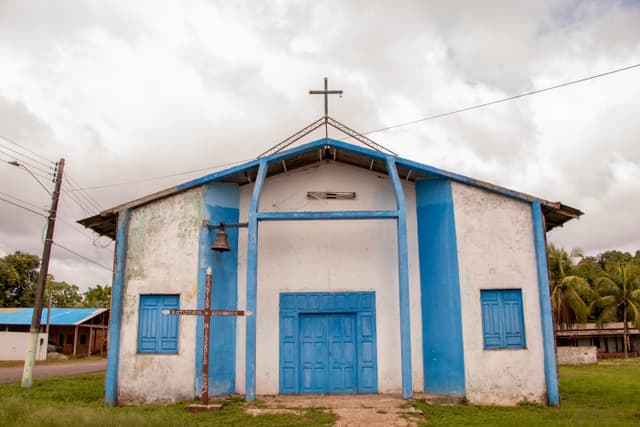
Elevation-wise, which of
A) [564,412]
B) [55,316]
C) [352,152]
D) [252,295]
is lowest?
[564,412]

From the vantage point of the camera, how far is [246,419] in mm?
9984

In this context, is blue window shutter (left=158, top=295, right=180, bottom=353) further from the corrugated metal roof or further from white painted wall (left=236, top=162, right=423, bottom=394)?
the corrugated metal roof

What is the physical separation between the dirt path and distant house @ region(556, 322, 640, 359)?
25.7m

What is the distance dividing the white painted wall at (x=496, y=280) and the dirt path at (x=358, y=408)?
2050mm

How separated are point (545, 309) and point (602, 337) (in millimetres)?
28473

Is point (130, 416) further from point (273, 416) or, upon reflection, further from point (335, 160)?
point (335, 160)

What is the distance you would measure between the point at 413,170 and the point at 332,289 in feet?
11.7

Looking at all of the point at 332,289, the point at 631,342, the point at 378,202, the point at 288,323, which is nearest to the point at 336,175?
the point at 378,202

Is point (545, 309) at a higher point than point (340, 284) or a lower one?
lower

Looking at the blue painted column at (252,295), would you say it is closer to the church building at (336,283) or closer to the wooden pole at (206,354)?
the church building at (336,283)

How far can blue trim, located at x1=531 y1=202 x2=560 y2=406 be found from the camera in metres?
11.6

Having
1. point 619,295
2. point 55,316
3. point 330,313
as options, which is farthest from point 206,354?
point 619,295

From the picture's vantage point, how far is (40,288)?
1773cm

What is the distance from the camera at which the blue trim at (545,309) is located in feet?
38.2
